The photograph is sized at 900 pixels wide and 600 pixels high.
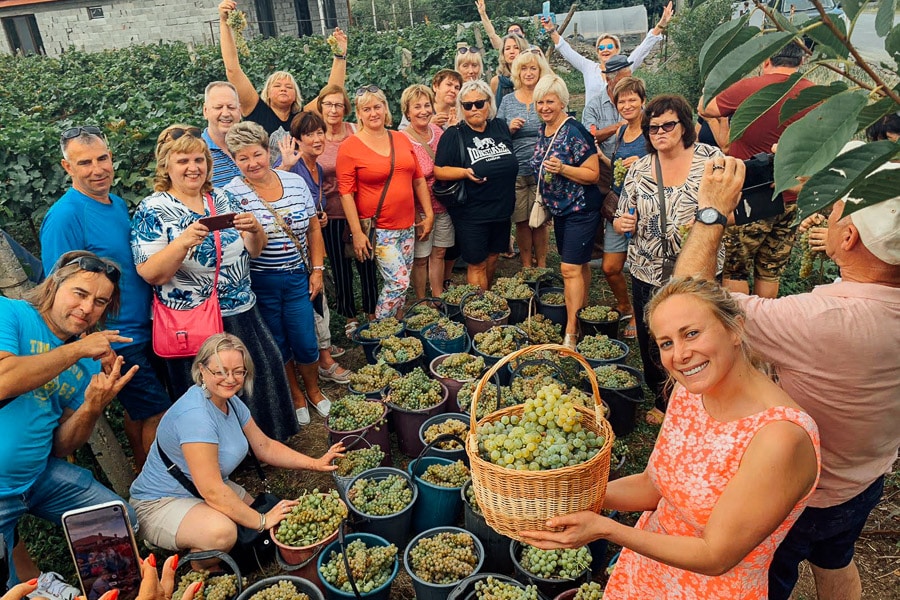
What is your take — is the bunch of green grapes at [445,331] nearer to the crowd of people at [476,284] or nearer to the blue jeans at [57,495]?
the crowd of people at [476,284]

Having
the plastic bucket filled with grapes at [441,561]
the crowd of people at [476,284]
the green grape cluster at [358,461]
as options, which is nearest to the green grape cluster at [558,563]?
the plastic bucket filled with grapes at [441,561]

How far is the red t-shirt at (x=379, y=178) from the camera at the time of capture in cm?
502

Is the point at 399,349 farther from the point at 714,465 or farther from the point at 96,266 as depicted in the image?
the point at 714,465

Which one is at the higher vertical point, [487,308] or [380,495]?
[487,308]

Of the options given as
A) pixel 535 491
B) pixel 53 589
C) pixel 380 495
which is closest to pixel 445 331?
pixel 380 495

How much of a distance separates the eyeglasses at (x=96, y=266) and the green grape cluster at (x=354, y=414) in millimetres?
1628

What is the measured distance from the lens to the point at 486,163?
5.44m

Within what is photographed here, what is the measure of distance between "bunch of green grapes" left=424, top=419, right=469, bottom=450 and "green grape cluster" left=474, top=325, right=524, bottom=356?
89 cm

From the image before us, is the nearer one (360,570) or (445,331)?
(360,570)

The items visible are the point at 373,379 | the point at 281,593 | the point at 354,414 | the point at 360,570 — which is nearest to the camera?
the point at 281,593

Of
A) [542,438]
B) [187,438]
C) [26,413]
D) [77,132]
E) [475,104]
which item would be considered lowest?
[187,438]

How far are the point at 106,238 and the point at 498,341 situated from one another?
2.81 m

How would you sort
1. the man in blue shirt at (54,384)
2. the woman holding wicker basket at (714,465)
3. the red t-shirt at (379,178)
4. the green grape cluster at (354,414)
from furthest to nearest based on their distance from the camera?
the red t-shirt at (379,178), the green grape cluster at (354,414), the man in blue shirt at (54,384), the woman holding wicker basket at (714,465)

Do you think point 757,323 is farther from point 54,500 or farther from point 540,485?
point 54,500
